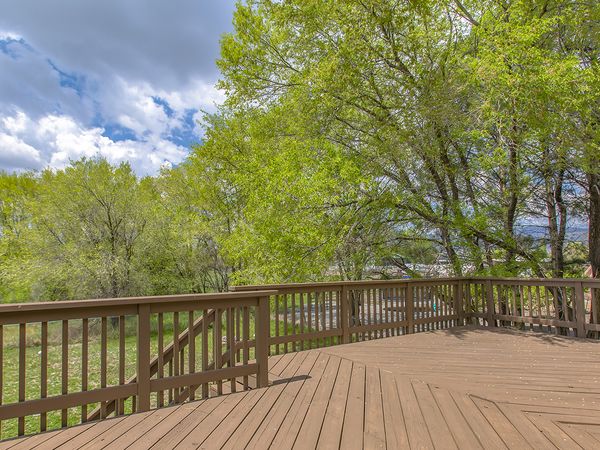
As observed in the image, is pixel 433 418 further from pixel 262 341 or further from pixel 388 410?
pixel 262 341

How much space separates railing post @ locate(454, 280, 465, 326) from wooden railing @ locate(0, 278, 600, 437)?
2 centimetres

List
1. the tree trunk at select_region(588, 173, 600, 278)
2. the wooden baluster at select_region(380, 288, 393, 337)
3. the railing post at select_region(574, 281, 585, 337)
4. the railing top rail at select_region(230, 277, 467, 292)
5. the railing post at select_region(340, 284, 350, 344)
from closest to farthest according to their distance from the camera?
the railing top rail at select_region(230, 277, 467, 292) < the railing post at select_region(340, 284, 350, 344) < the railing post at select_region(574, 281, 585, 337) < the wooden baluster at select_region(380, 288, 393, 337) < the tree trunk at select_region(588, 173, 600, 278)

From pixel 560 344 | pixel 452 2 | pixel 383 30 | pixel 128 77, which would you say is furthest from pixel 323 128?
pixel 128 77

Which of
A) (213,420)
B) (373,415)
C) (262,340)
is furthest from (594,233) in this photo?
(213,420)

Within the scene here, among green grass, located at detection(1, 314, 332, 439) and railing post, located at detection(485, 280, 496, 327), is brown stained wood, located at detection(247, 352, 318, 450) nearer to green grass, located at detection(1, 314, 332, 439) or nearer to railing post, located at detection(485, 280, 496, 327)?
green grass, located at detection(1, 314, 332, 439)

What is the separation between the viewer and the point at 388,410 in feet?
8.63

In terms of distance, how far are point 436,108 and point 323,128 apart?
2285 mm

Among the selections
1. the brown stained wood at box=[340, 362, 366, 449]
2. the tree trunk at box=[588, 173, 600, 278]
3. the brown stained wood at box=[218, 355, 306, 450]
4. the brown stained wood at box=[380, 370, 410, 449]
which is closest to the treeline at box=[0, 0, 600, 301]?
the tree trunk at box=[588, 173, 600, 278]

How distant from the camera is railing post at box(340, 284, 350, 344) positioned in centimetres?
489

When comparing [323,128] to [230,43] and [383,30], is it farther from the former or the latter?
[230,43]

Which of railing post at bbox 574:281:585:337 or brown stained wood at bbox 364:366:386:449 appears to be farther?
railing post at bbox 574:281:585:337

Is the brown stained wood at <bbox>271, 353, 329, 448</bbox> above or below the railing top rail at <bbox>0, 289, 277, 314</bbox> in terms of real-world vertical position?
below

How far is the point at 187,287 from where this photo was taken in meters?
15.8

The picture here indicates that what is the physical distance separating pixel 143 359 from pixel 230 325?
0.73m
